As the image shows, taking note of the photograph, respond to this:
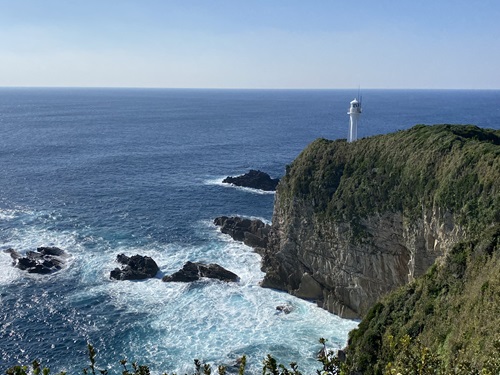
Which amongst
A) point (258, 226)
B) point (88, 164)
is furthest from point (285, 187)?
point (88, 164)

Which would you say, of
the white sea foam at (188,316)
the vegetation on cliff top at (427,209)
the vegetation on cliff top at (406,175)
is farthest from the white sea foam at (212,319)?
the vegetation on cliff top at (406,175)


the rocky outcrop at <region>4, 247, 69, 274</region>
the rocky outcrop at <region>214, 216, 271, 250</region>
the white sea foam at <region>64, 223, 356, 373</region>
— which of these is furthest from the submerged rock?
the rocky outcrop at <region>4, 247, 69, 274</region>

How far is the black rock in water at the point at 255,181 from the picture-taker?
97.8 m

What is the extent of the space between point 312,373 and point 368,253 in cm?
1417

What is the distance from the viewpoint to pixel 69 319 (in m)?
50.5

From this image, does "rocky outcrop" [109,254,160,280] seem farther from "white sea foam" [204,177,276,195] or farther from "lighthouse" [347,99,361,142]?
"white sea foam" [204,177,276,195]

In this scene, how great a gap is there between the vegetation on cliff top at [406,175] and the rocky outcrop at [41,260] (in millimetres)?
30122

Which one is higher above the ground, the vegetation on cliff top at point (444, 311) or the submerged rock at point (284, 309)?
the vegetation on cliff top at point (444, 311)

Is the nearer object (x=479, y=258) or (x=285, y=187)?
(x=479, y=258)

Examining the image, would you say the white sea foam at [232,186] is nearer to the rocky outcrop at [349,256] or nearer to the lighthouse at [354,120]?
the lighthouse at [354,120]

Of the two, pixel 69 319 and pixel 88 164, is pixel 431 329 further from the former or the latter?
pixel 88 164

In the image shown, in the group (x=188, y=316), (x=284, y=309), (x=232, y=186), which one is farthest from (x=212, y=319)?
(x=232, y=186)

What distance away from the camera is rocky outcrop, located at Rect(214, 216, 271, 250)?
70.4 metres

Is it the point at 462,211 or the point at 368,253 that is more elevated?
the point at 462,211
